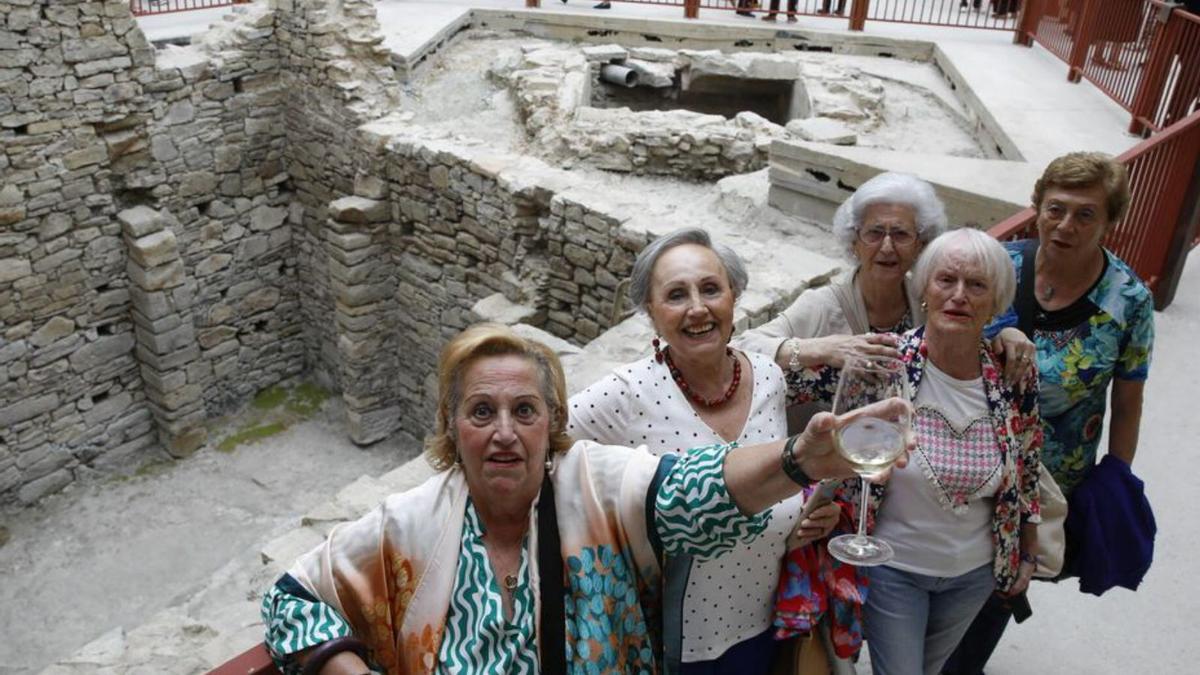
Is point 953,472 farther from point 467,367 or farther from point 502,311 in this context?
point 502,311

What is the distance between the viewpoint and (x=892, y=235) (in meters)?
3.23

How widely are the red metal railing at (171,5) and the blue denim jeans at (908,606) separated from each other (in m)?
11.5

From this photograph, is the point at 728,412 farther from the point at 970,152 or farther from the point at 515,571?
the point at 970,152

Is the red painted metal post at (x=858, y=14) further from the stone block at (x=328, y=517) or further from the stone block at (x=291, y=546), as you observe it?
the stone block at (x=291, y=546)

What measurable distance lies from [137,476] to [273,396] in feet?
6.09

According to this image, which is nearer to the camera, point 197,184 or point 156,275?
point 156,275

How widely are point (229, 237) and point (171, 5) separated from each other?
3918 mm

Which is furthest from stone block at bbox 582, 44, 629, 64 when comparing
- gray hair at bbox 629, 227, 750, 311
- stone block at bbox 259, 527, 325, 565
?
gray hair at bbox 629, 227, 750, 311

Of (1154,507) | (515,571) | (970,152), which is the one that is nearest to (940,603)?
(515,571)

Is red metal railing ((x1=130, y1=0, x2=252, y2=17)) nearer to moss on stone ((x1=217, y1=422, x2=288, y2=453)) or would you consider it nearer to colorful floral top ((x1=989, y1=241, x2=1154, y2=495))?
moss on stone ((x1=217, y1=422, x2=288, y2=453))

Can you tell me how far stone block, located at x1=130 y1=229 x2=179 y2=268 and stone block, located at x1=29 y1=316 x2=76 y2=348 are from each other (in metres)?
0.85

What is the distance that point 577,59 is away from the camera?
1159 centimetres

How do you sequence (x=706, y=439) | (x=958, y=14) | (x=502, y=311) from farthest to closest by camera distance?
(x=958, y=14), (x=502, y=311), (x=706, y=439)

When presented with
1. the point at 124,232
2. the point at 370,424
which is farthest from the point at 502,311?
the point at 124,232
